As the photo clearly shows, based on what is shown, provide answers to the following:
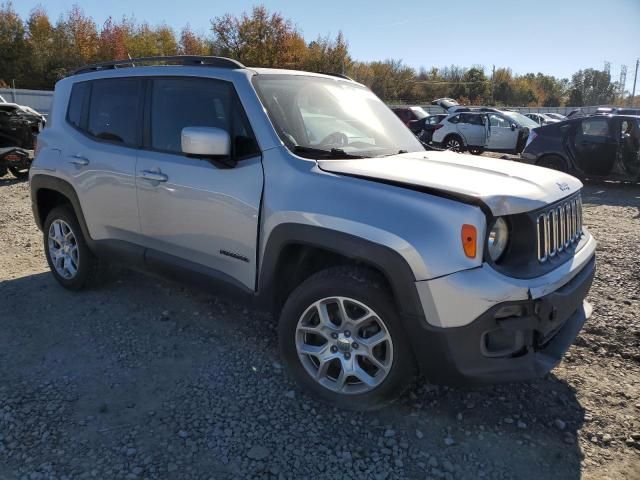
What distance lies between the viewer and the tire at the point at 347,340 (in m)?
2.66

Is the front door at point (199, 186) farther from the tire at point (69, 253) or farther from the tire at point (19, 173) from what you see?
the tire at point (19, 173)

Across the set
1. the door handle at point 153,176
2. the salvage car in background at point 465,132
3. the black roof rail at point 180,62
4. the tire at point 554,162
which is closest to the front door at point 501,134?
the salvage car in background at point 465,132

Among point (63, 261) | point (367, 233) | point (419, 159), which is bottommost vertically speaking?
point (63, 261)

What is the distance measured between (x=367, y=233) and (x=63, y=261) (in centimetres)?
328

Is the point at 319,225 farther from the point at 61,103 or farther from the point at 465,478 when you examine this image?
the point at 61,103

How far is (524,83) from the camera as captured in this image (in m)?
86.0

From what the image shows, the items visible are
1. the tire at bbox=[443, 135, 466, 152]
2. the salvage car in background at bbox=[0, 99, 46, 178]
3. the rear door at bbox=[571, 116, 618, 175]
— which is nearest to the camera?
the rear door at bbox=[571, 116, 618, 175]

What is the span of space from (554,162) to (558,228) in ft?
31.5

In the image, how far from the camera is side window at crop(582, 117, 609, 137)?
35.8ft

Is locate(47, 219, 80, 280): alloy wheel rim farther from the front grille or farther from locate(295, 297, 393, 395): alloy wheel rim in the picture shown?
the front grille

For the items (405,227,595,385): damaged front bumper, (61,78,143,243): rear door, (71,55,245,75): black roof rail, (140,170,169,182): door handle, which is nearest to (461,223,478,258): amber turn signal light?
(405,227,595,385): damaged front bumper

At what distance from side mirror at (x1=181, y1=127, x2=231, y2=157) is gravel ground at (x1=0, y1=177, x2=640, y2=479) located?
4.52ft

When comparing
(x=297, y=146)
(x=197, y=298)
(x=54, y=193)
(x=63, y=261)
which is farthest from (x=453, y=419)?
(x=54, y=193)

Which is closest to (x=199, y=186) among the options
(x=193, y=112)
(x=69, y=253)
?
(x=193, y=112)
